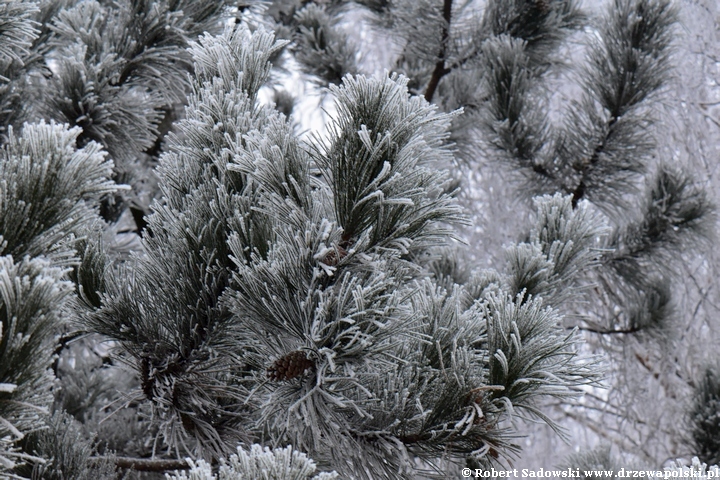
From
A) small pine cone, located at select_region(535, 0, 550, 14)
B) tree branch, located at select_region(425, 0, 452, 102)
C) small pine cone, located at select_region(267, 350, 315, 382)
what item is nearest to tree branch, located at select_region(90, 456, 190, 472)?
small pine cone, located at select_region(267, 350, 315, 382)

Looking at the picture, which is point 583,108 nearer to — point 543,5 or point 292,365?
point 543,5

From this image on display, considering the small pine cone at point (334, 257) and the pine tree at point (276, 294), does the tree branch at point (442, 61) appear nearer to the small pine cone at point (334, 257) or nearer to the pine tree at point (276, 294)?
the pine tree at point (276, 294)

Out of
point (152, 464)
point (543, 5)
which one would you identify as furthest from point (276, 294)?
point (543, 5)

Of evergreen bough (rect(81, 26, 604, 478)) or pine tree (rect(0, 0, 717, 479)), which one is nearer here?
pine tree (rect(0, 0, 717, 479))

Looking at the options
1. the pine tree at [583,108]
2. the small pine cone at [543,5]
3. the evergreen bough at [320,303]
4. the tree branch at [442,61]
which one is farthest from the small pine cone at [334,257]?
the small pine cone at [543,5]

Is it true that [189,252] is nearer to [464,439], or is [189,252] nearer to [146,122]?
[464,439]

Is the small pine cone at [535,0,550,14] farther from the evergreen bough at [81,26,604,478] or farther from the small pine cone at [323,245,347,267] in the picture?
the small pine cone at [323,245,347,267]
